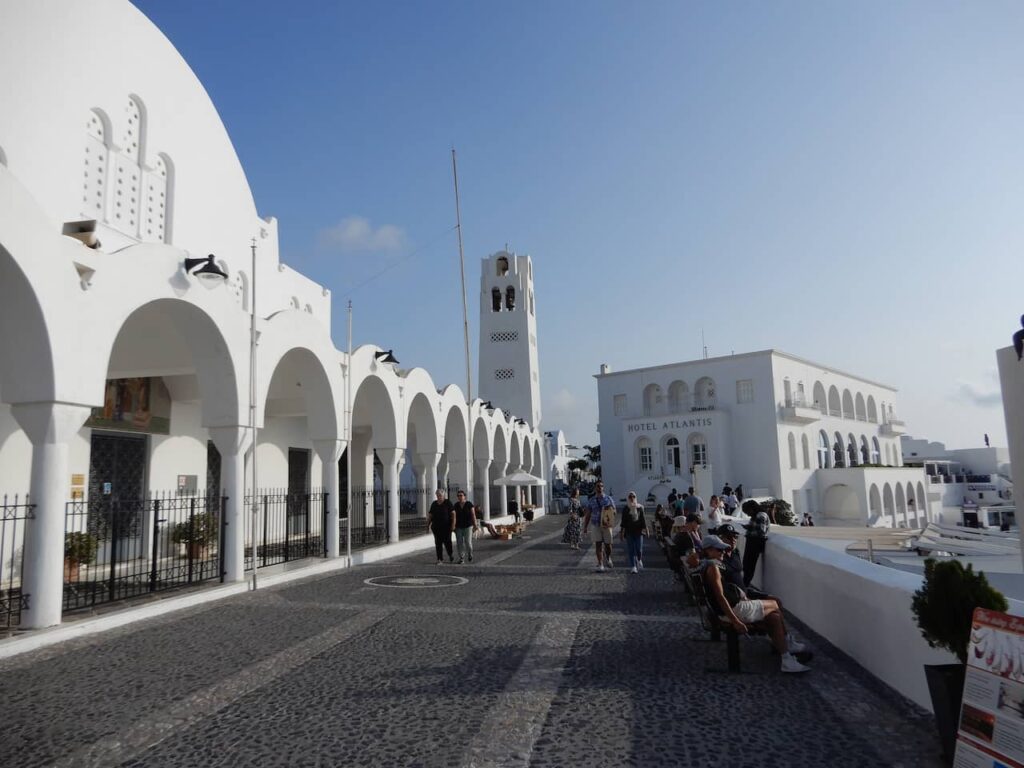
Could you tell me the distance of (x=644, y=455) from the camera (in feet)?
142

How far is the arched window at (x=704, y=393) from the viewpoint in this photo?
43.8m

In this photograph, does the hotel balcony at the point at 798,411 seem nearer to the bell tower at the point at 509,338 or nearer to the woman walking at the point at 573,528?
the bell tower at the point at 509,338

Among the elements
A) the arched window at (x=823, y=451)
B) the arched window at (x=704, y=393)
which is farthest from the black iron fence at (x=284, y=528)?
the arched window at (x=823, y=451)

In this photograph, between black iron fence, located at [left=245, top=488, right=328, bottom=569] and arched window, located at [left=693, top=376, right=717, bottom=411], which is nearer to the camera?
black iron fence, located at [left=245, top=488, right=328, bottom=569]

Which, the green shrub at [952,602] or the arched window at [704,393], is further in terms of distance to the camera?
the arched window at [704,393]

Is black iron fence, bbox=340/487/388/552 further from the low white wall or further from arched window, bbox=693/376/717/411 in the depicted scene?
arched window, bbox=693/376/717/411

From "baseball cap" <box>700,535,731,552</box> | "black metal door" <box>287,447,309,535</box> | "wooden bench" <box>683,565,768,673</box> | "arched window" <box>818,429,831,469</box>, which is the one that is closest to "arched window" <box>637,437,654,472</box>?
"arched window" <box>818,429,831,469</box>

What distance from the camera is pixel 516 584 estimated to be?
10.0 metres

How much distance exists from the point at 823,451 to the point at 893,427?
15145 millimetres

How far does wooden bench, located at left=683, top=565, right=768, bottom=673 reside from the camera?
5.24 m

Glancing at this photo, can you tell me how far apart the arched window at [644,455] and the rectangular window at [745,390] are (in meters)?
6.44

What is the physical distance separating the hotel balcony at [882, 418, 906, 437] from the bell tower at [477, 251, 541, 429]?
113 ft

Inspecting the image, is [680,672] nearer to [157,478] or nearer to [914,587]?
[914,587]

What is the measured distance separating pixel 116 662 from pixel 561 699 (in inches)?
159
